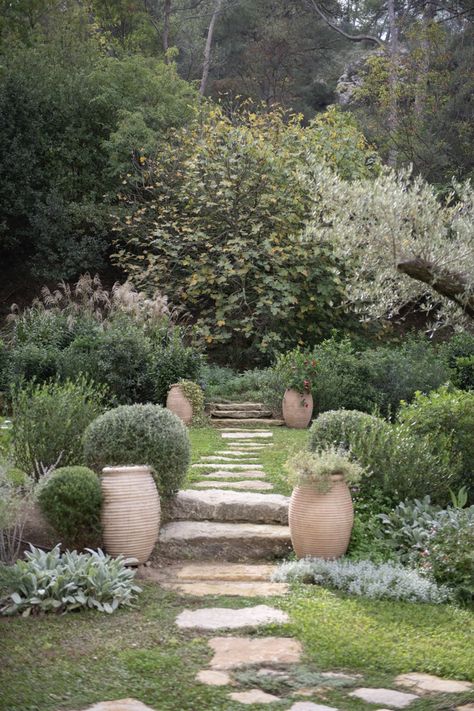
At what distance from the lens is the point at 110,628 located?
4293 mm

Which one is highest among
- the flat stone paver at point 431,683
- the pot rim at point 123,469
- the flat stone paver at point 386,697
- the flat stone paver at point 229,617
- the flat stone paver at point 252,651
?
the pot rim at point 123,469

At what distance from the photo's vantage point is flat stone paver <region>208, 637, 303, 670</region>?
378 centimetres

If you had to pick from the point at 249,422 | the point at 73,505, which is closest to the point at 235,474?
the point at 73,505

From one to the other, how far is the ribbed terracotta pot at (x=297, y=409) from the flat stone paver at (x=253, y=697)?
7.43 m

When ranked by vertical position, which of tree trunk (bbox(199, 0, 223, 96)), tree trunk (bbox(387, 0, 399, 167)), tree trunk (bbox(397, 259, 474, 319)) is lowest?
tree trunk (bbox(397, 259, 474, 319))

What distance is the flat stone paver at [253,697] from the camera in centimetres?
333

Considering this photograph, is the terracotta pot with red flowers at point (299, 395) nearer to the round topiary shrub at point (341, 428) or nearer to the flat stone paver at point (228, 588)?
the round topiary shrub at point (341, 428)

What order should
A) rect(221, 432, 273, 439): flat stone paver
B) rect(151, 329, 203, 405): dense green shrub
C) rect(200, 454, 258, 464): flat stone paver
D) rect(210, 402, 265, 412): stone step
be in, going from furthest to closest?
rect(210, 402, 265, 412): stone step < rect(151, 329, 203, 405): dense green shrub < rect(221, 432, 273, 439): flat stone paver < rect(200, 454, 258, 464): flat stone paver

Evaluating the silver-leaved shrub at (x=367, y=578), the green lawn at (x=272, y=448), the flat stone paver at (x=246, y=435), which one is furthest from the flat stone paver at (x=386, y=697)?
the flat stone paver at (x=246, y=435)

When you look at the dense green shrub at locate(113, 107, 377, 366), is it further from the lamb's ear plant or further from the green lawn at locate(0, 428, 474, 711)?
the green lawn at locate(0, 428, 474, 711)

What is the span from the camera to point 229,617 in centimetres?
441

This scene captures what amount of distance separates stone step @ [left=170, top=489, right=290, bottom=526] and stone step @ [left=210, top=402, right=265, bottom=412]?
5.25 metres

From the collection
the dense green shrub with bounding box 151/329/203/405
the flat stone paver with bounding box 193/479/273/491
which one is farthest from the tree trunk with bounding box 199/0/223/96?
the flat stone paver with bounding box 193/479/273/491

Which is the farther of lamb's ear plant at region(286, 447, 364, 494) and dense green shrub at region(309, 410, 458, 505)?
dense green shrub at region(309, 410, 458, 505)
